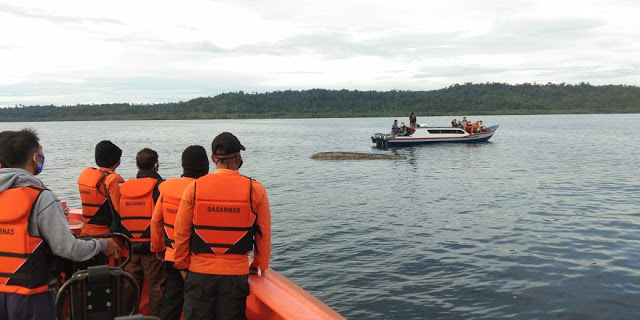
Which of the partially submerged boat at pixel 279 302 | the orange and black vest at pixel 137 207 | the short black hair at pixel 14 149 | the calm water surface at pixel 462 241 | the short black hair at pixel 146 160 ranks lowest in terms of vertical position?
the calm water surface at pixel 462 241

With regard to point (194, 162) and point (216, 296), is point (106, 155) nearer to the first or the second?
point (194, 162)

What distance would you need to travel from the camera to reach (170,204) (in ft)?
15.8

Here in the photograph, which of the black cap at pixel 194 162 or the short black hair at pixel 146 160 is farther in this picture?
the short black hair at pixel 146 160

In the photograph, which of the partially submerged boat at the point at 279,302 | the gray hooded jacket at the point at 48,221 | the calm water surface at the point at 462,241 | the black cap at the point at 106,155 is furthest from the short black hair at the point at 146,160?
the calm water surface at the point at 462,241

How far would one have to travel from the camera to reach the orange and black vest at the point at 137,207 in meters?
5.50

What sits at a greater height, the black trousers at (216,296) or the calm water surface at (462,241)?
the black trousers at (216,296)

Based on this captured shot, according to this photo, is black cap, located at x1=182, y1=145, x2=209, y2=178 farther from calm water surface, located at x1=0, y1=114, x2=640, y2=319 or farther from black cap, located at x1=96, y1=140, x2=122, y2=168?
calm water surface, located at x1=0, y1=114, x2=640, y2=319

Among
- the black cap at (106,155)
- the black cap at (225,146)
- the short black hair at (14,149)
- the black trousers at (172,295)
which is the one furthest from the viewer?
the black cap at (106,155)

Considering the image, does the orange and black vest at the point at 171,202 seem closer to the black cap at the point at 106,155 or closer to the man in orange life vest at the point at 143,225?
the man in orange life vest at the point at 143,225

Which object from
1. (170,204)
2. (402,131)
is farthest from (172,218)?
(402,131)

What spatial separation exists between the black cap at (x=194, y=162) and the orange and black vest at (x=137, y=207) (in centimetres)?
85

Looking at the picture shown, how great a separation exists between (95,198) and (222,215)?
2.28 meters

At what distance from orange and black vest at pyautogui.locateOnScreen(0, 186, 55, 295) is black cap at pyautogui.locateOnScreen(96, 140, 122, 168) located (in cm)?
231

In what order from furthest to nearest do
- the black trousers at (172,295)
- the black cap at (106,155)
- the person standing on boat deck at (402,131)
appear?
the person standing on boat deck at (402,131) → the black cap at (106,155) → the black trousers at (172,295)
